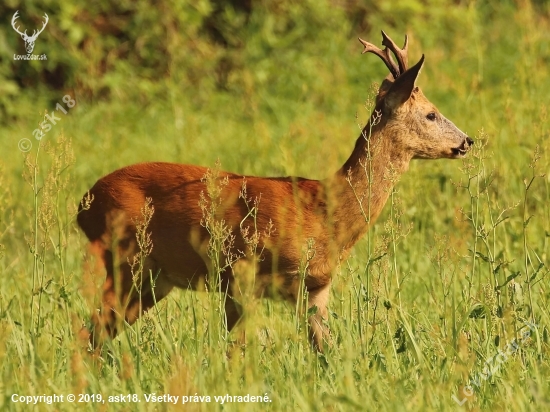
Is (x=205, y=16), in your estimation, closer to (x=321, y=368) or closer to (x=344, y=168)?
(x=344, y=168)

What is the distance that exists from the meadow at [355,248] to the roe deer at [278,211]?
15 centimetres

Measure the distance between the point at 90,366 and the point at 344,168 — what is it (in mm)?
1726

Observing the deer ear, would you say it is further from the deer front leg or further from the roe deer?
the deer front leg

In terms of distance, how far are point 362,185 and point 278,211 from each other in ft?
1.32

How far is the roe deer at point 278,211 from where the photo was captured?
15.4ft

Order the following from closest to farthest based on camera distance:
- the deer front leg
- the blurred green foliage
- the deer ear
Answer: the deer front leg → the deer ear → the blurred green foliage

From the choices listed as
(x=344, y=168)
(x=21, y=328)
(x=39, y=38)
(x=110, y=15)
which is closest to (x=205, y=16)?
(x=110, y=15)

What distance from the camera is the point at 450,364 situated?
3693 mm

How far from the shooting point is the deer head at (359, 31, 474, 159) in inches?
195

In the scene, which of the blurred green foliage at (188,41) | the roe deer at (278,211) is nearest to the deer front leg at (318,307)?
the roe deer at (278,211)

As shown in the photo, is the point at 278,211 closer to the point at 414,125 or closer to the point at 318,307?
the point at 318,307

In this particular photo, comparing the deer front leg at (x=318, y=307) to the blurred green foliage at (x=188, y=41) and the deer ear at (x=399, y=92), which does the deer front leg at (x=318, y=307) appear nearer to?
the deer ear at (x=399, y=92)

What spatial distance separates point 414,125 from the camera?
4984 mm

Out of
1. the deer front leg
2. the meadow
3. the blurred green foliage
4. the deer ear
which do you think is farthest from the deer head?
the blurred green foliage
